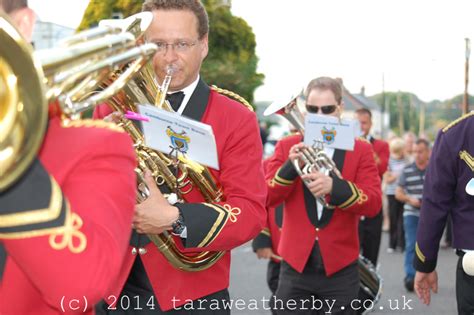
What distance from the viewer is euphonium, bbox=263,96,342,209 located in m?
4.54

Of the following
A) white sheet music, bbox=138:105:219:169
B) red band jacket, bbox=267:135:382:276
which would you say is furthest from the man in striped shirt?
white sheet music, bbox=138:105:219:169

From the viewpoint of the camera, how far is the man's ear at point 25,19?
1501mm

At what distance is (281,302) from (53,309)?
2.94 m

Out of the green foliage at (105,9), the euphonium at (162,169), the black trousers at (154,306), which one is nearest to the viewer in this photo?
the euphonium at (162,169)

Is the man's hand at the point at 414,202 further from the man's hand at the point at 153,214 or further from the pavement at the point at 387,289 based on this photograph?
the man's hand at the point at 153,214

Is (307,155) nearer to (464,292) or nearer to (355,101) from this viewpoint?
(464,292)

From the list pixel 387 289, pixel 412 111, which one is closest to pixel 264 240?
pixel 387 289

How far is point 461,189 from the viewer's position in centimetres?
364

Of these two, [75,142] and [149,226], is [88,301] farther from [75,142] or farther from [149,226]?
[149,226]

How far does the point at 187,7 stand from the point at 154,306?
1.08 m

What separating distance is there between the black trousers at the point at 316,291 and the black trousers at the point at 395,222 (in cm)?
708

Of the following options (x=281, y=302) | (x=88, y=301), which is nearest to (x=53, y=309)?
(x=88, y=301)

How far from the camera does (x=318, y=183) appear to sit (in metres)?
4.39

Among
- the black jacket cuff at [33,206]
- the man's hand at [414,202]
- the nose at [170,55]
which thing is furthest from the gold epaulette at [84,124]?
the man's hand at [414,202]
